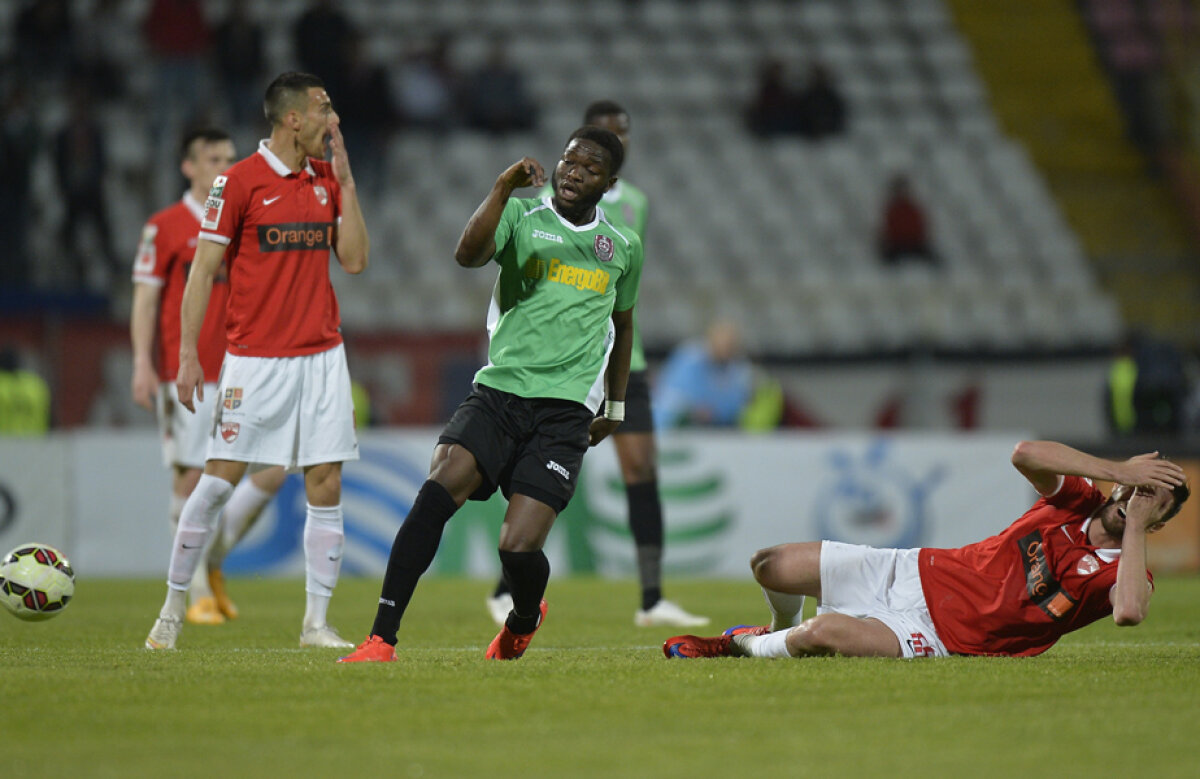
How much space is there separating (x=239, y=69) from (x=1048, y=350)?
8.65 meters

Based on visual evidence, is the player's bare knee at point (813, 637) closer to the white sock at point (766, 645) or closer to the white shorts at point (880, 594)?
the white sock at point (766, 645)

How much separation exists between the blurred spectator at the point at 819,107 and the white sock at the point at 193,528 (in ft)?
46.6

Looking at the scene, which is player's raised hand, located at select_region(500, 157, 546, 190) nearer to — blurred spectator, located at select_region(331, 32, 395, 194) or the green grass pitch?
the green grass pitch

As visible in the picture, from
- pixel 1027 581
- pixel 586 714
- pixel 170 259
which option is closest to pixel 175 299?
pixel 170 259

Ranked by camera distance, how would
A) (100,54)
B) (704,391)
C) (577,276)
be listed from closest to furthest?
(577,276), (704,391), (100,54)

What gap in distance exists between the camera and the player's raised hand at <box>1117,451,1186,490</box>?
5195 millimetres

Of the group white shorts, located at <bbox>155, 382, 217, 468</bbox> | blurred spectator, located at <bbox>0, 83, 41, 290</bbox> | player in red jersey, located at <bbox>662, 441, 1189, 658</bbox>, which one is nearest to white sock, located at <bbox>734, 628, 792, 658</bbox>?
player in red jersey, located at <bbox>662, 441, 1189, 658</bbox>

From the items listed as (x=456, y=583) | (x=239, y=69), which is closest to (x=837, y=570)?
(x=456, y=583)

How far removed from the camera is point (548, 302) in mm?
5719

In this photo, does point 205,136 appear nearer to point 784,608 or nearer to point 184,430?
point 184,430

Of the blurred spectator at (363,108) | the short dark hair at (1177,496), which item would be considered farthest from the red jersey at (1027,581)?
the blurred spectator at (363,108)

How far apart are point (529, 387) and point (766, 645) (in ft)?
4.08

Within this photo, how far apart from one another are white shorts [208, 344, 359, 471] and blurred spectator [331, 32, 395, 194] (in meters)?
10.9

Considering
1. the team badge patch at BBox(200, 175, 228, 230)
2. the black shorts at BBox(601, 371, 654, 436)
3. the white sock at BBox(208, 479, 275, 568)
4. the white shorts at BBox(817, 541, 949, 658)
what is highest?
the team badge patch at BBox(200, 175, 228, 230)
